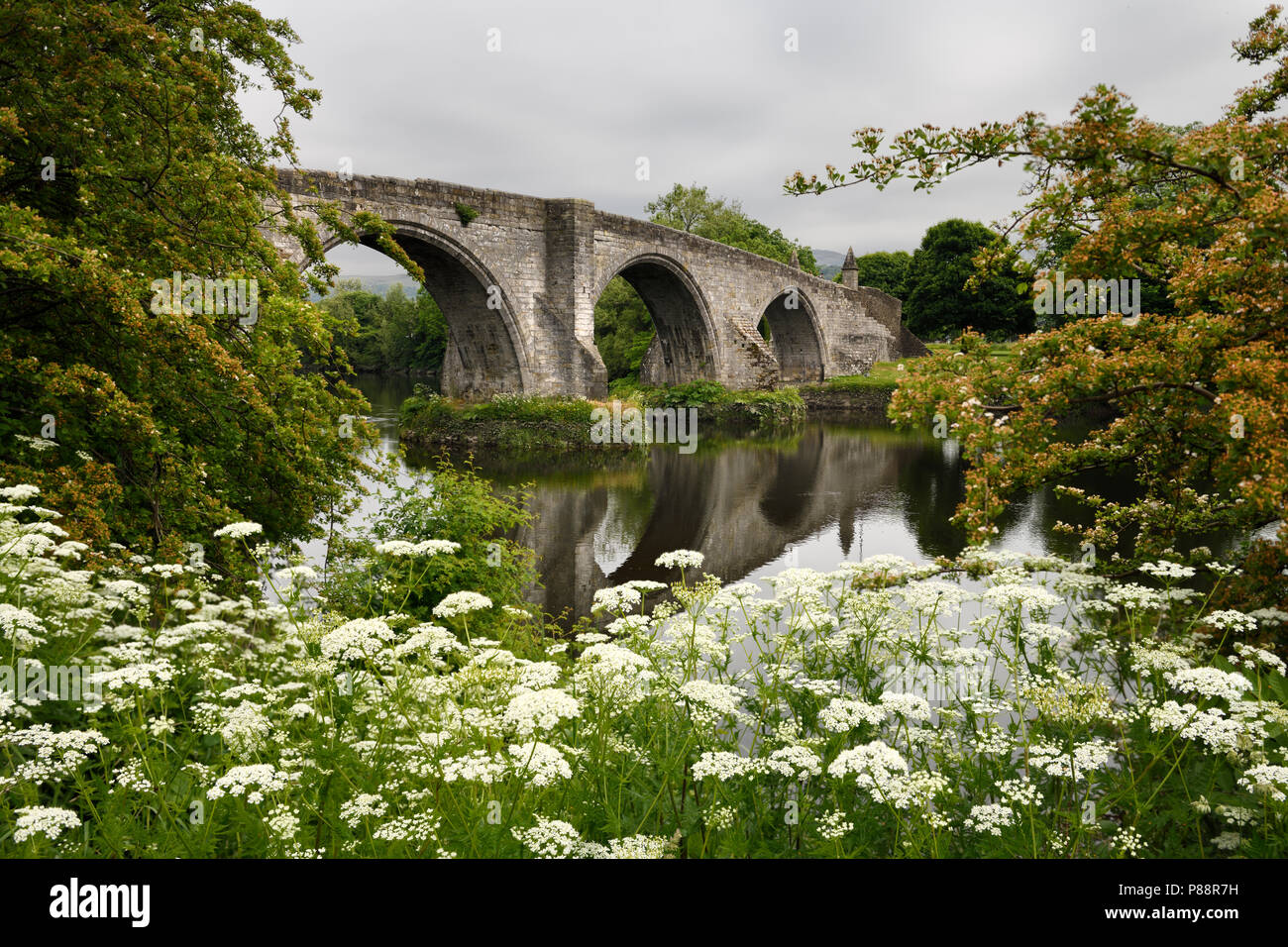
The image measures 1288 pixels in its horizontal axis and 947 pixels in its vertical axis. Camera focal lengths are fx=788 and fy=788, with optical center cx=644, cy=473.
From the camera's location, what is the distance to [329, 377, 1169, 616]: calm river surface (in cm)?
1061

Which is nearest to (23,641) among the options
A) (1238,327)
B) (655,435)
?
(1238,327)

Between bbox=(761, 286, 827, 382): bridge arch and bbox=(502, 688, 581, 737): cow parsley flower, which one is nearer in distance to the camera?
bbox=(502, 688, 581, 737): cow parsley flower

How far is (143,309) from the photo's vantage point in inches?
200

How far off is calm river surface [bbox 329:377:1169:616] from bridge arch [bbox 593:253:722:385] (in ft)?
37.0

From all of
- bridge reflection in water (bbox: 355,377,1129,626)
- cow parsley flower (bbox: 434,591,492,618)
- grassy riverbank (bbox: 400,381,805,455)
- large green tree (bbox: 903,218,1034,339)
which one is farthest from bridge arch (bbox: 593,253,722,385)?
cow parsley flower (bbox: 434,591,492,618)

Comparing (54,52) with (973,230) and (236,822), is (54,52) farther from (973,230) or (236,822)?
(973,230)

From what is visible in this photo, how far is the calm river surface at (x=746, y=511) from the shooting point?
34.8 feet

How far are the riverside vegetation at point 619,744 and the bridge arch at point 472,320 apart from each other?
1862 centimetres

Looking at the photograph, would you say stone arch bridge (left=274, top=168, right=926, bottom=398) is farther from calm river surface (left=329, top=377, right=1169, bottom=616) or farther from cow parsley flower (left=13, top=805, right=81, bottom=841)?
cow parsley flower (left=13, top=805, right=81, bottom=841)

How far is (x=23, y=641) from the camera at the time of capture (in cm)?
306

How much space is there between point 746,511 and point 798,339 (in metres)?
31.4

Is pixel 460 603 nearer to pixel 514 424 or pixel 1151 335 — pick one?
pixel 1151 335

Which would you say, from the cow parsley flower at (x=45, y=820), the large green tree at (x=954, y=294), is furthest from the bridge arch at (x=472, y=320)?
the large green tree at (x=954, y=294)

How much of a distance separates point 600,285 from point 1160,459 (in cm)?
2210
